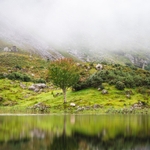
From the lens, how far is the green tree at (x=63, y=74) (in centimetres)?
8955

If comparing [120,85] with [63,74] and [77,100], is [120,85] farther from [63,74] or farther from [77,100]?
[63,74]

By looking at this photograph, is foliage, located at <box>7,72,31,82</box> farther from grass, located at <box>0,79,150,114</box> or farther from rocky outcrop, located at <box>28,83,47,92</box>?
grass, located at <box>0,79,150,114</box>

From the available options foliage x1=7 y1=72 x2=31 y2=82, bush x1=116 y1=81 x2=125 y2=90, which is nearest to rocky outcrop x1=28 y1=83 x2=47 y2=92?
foliage x1=7 y1=72 x2=31 y2=82

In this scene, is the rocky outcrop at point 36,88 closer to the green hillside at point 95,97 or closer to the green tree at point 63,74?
the green hillside at point 95,97

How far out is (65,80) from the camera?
8962 centimetres

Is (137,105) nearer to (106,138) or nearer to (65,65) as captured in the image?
(65,65)

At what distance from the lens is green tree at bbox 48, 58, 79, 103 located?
294 ft

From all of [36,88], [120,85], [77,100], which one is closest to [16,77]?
[36,88]

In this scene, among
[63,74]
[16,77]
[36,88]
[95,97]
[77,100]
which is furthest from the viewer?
[16,77]

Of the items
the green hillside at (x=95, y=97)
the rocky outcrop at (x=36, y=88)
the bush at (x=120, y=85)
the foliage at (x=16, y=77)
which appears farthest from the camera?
the foliage at (x=16, y=77)

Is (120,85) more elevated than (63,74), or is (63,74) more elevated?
(63,74)

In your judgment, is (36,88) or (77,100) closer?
(77,100)

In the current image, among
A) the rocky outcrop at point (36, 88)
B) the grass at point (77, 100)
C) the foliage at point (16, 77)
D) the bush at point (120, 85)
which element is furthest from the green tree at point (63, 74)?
the foliage at point (16, 77)

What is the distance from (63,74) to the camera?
293ft
